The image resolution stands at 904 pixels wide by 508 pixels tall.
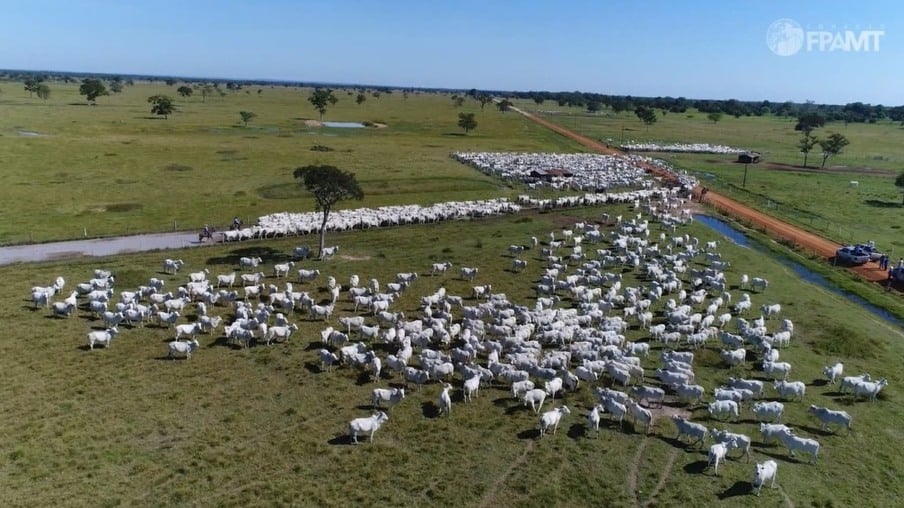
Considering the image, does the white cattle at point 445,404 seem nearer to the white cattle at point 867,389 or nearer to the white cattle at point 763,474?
the white cattle at point 763,474

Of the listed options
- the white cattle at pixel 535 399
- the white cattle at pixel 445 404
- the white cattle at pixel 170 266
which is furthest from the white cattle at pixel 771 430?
the white cattle at pixel 170 266

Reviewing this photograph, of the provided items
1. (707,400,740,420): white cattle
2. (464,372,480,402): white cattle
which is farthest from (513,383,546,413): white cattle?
(707,400,740,420): white cattle

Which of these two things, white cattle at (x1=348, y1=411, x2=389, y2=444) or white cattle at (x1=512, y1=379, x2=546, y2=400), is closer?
white cattle at (x1=348, y1=411, x2=389, y2=444)

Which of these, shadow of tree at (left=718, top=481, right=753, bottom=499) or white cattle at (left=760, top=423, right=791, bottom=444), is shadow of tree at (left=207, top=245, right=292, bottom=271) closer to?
white cattle at (left=760, top=423, right=791, bottom=444)

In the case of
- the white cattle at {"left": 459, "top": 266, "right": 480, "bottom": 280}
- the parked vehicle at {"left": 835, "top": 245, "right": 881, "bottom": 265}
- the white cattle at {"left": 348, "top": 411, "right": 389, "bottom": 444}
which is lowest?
the white cattle at {"left": 348, "top": 411, "right": 389, "bottom": 444}

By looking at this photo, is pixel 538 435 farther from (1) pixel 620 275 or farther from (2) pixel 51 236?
(2) pixel 51 236

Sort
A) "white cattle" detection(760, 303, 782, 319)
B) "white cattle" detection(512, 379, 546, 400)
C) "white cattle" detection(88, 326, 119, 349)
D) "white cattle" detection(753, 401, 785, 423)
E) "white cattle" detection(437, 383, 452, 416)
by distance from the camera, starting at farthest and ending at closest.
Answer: "white cattle" detection(760, 303, 782, 319), "white cattle" detection(88, 326, 119, 349), "white cattle" detection(512, 379, 546, 400), "white cattle" detection(437, 383, 452, 416), "white cattle" detection(753, 401, 785, 423)

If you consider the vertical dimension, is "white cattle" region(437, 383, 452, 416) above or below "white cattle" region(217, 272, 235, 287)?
below
